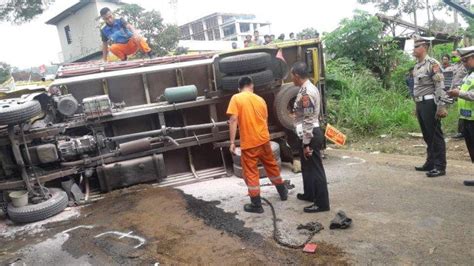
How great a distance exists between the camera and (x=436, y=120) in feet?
16.7

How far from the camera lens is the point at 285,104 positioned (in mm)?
5996

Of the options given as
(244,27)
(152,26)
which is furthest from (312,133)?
(244,27)

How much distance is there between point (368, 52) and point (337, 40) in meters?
1.07

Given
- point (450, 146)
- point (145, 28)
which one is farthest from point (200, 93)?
point (145, 28)

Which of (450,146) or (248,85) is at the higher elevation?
(248,85)

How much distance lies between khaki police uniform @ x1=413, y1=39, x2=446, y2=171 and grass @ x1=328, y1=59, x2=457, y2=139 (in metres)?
3.12

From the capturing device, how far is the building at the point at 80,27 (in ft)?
92.0

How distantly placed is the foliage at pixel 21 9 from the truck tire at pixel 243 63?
1738 cm

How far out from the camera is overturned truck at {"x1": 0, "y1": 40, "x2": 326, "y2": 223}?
5.04 meters

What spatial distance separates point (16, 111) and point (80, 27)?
27811mm

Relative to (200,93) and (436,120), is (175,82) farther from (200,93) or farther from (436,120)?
(436,120)

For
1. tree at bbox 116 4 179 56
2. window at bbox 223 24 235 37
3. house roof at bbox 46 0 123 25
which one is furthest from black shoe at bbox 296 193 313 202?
window at bbox 223 24 235 37

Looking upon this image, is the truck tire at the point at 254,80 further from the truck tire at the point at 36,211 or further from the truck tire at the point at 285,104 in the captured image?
the truck tire at the point at 36,211

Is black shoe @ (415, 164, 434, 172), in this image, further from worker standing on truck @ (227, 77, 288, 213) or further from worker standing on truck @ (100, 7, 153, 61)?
worker standing on truck @ (100, 7, 153, 61)
